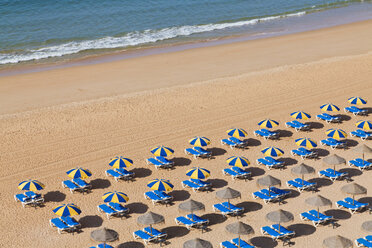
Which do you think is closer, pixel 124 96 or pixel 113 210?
pixel 113 210

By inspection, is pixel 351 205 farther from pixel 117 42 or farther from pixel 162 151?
pixel 117 42

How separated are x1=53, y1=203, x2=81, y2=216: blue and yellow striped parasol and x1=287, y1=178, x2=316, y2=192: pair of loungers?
Answer: 370 inches

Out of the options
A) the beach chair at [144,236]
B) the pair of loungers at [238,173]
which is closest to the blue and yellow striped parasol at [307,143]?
the pair of loungers at [238,173]

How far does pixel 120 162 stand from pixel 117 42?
2735 cm

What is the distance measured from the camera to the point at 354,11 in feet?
207

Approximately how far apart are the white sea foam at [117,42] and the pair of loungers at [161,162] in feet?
77.3

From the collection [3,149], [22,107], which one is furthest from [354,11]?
[3,149]

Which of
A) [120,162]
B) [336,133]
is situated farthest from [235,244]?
[336,133]

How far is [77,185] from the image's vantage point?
25.1 m

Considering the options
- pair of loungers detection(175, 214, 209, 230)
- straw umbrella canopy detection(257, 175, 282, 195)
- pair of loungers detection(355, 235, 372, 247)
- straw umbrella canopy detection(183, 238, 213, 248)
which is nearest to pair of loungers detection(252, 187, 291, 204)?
straw umbrella canopy detection(257, 175, 282, 195)

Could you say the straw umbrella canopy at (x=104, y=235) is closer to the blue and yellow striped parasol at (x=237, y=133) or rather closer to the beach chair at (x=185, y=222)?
the beach chair at (x=185, y=222)

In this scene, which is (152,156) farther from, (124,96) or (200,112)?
(124,96)

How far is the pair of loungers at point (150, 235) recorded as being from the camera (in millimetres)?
21109

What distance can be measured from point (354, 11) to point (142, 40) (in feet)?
85.9
